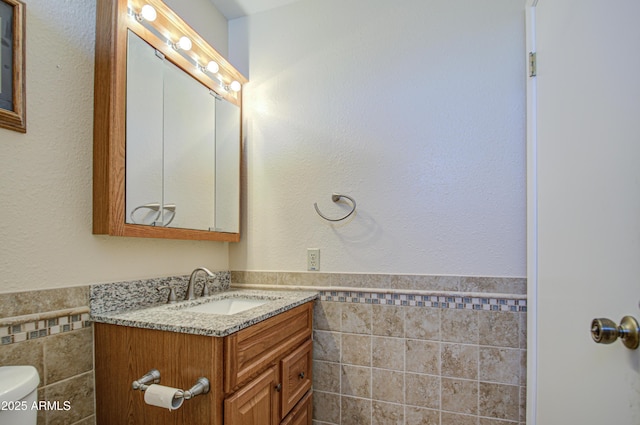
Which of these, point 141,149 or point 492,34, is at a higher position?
point 492,34

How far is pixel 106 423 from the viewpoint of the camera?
3.71 feet

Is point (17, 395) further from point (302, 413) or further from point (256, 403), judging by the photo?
point (302, 413)

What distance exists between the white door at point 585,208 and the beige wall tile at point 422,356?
0.39 meters

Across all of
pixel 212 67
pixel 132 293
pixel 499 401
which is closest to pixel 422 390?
pixel 499 401

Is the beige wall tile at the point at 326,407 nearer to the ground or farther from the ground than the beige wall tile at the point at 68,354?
nearer to the ground

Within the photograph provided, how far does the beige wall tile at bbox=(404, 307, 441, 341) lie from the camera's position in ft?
5.09

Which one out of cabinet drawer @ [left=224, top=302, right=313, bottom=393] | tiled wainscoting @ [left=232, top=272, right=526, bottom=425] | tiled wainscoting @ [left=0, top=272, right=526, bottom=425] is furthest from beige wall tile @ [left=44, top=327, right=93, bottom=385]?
tiled wainscoting @ [left=232, top=272, right=526, bottom=425]

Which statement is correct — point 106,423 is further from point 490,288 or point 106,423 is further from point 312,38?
point 312,38

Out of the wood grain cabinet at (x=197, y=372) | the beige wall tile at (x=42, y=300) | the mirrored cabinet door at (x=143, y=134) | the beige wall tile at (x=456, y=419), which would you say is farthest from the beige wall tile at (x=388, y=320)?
the beige wall tile at (x=42, y=300)

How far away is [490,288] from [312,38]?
5.31 ft

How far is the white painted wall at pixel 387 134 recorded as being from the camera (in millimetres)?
1519

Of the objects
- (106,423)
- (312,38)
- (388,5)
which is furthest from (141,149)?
(388,5)

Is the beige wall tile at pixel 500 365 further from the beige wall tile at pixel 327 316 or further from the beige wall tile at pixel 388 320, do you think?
the beige wall tile at pixel 327 316

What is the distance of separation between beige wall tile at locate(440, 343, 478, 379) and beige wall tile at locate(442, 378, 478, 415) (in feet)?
0.11
